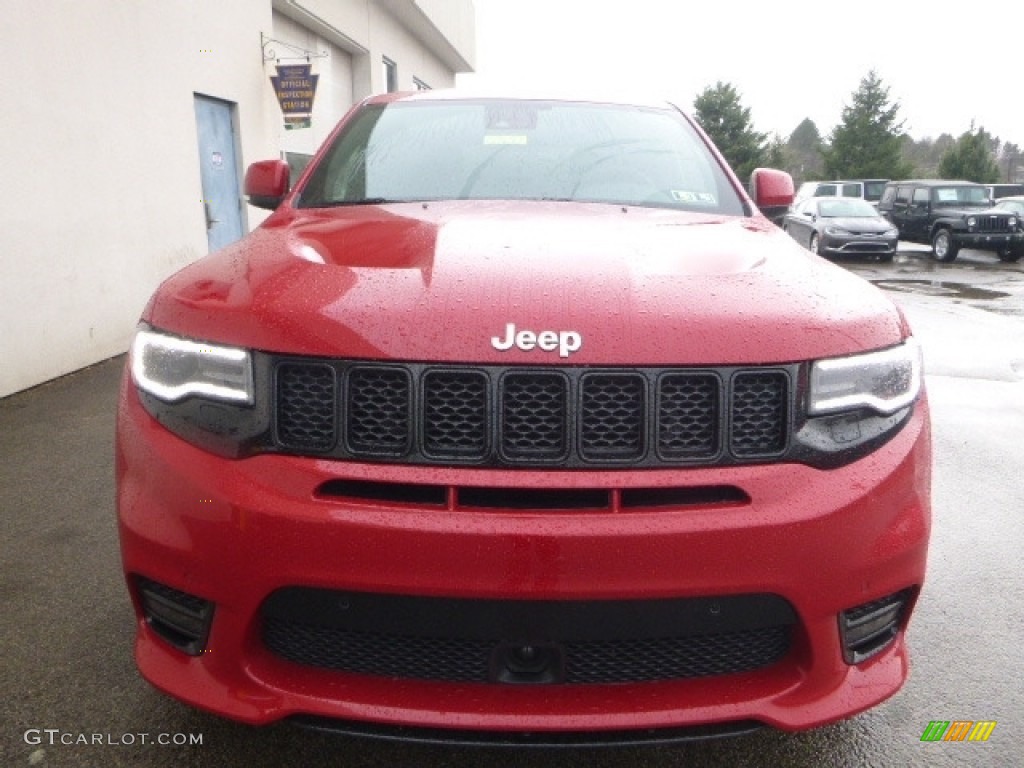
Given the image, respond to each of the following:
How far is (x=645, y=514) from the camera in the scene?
4.99 feet

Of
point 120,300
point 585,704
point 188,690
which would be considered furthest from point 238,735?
point 120,300

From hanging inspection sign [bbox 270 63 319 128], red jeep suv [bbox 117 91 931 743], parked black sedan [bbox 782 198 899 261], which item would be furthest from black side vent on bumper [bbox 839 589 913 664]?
parked black sedan [bbox 782 198 899 261]

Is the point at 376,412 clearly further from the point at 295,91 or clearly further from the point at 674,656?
the point at 295,91

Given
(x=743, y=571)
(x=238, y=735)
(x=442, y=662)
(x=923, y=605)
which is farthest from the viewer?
(x=923, y=605)

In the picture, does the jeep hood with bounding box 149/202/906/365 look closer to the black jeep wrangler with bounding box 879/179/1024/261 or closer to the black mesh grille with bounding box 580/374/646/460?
the black mesh grille with bounding box 580/374/646/460

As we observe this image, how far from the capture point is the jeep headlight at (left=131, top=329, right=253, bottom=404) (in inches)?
64.2

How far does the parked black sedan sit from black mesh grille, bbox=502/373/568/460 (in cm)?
1620

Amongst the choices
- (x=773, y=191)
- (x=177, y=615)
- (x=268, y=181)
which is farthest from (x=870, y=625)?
(x=268, y=181)

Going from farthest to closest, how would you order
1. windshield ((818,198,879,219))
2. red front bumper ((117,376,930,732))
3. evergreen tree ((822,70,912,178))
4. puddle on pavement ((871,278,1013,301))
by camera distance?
evergreen tree ((822,70,912,178)) → windshield ((818,198,879,219)) → puddle on pavement ((871,278,1013,301)) → red front bumper ((117,376,930,732))

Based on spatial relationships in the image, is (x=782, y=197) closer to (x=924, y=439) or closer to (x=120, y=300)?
(x=924, y=439)

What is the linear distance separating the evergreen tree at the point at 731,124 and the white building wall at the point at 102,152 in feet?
137

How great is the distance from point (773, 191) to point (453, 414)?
7.35 ft

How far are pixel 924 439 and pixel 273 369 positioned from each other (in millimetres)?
1365

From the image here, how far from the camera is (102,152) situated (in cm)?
635
